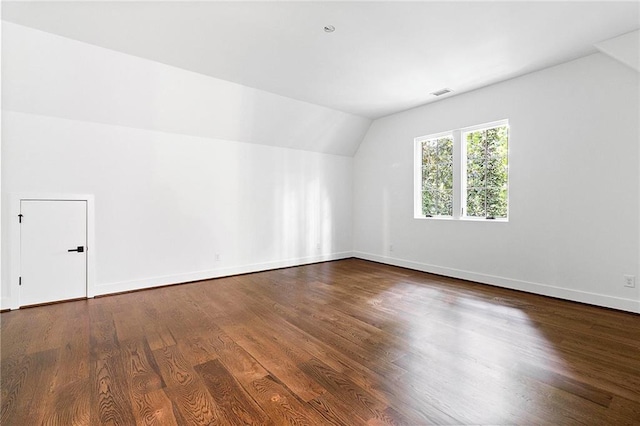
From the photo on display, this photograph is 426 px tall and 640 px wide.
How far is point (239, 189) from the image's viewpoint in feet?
17.3

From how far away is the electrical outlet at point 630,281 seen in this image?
3234 millimetres

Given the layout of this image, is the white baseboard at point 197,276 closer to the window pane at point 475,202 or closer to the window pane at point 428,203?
the window pane at point 428,203

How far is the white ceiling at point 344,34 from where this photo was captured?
262 centimetres

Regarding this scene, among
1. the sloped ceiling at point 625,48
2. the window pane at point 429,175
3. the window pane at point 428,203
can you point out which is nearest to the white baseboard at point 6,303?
the window pane at point 428,203

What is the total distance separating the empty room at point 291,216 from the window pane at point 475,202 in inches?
1.9

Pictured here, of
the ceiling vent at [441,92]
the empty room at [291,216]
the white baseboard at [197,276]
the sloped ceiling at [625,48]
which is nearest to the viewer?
the empty room at [291,216]

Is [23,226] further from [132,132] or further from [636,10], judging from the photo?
[636,10]

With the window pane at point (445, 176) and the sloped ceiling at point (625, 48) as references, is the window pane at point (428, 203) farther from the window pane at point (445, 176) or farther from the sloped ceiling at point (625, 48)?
the sloped ceiling at point (625, 48)

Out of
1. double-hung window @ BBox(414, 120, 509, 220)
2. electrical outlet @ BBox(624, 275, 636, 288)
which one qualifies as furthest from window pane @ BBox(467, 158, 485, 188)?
electrical outlet @ BBox(624, 275, 636, 288)

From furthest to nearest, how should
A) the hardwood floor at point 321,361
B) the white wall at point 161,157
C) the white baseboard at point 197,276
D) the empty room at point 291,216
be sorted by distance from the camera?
the white baseboard at point 197,276, the white wall at point 161,157, the empty room at point 291,216, the hardwood floor at point 321,361

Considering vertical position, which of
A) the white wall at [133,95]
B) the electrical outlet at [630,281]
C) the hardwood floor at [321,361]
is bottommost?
the hardwood floor at [321,361]

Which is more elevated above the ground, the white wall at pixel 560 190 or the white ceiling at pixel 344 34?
the white ceiling at pixel 344 34

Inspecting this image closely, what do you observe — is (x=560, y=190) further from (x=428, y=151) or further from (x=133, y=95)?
(x=133, y=95)

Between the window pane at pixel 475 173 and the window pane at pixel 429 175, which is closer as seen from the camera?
the window pane at pixel 475 173
